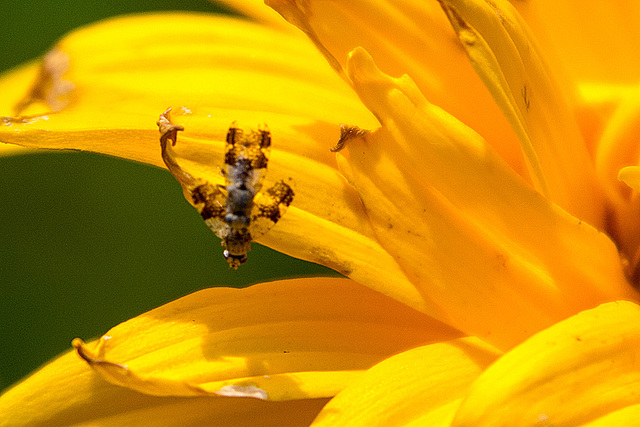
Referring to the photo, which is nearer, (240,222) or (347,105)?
(240,222)

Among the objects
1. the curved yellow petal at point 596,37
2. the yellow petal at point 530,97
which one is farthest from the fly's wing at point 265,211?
the curved yellow petal at point 596,37

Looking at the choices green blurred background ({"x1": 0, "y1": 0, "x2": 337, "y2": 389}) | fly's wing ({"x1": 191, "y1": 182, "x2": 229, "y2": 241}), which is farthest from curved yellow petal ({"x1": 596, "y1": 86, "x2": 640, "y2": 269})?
green blurred background ({"x1": 0, "y1": 0, "x2": 337, "y2": 389})

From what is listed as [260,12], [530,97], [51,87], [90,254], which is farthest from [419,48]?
[90,254]

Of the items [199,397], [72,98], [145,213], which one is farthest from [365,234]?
[145,213]

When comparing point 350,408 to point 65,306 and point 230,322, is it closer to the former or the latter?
point 230,322

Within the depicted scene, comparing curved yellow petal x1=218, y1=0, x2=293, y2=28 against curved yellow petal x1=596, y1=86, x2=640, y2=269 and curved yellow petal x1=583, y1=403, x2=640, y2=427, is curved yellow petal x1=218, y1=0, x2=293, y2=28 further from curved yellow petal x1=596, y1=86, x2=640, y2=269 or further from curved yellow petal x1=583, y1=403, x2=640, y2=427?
curved yellow petal x1=583, y1=403, x2=640, y2=427

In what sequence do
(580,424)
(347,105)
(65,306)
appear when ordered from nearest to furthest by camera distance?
(580,424) < (347,105) < (65,306)

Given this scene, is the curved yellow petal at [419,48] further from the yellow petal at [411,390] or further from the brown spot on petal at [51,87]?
the brown spot on petal at [51,87]
